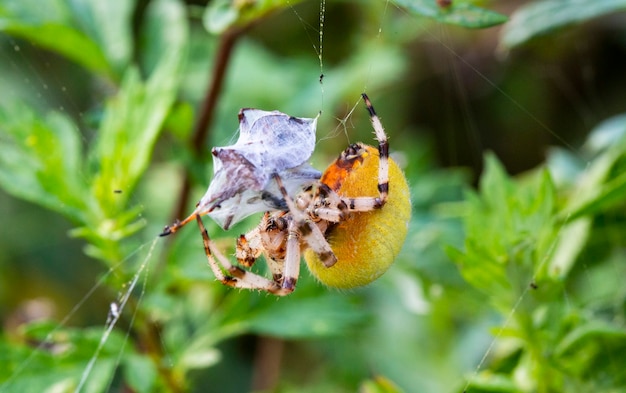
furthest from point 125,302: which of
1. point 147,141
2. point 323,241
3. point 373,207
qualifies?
point 373,207

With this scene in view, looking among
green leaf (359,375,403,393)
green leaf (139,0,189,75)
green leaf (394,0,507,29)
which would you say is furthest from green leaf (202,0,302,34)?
green leaf (359,375,403,393)

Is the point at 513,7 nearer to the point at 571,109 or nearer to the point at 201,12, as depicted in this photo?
the point at 571,109

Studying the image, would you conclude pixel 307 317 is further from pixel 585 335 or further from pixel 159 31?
pixel 159 31

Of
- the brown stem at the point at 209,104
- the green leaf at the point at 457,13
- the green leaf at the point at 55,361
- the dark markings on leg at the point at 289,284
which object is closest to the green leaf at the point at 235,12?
the brown stem at the point at 209,104

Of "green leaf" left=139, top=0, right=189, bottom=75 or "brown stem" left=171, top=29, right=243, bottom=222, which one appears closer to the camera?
"brown stem" left=171, top=29, right=243, bottom=222

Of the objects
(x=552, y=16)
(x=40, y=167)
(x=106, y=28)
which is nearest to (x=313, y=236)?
(x=40, y=167)

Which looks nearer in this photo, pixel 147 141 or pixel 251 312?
pixel 147 141

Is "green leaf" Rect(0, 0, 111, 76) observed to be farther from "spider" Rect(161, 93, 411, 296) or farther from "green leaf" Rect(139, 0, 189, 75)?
"spider" Rect(161, 93, 411, 296)
